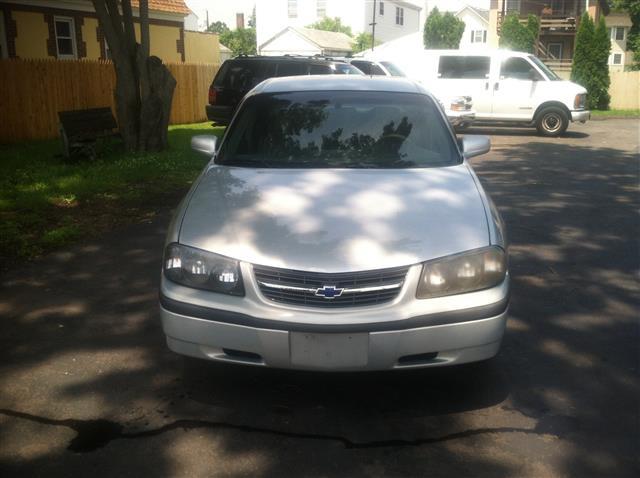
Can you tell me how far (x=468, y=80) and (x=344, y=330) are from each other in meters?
17.5

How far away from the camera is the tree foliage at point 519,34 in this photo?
34906 mm

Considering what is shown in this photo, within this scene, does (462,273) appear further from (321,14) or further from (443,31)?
(321,14)

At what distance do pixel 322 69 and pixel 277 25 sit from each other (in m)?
49.5

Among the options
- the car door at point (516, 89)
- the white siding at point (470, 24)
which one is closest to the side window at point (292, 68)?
the car door at point (516, 89)

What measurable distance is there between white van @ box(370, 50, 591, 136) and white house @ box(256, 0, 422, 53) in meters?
44.7

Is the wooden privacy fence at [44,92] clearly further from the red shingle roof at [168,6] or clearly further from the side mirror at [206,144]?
the side mirror at [206,144]

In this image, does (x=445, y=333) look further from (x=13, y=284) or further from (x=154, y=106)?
(x=154, y=106)

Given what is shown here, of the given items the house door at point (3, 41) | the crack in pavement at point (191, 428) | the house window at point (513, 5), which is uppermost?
the house window at point (513, 5)

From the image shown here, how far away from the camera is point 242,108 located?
555 cm

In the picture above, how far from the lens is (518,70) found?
64.1 feet

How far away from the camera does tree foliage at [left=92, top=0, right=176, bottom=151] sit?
1307 centimetres

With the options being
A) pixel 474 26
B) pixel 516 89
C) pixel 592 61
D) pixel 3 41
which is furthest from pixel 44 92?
pixel 474 26

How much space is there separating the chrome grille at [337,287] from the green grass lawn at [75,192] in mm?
3970

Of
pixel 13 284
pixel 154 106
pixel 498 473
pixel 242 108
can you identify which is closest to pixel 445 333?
pixel 498 473
